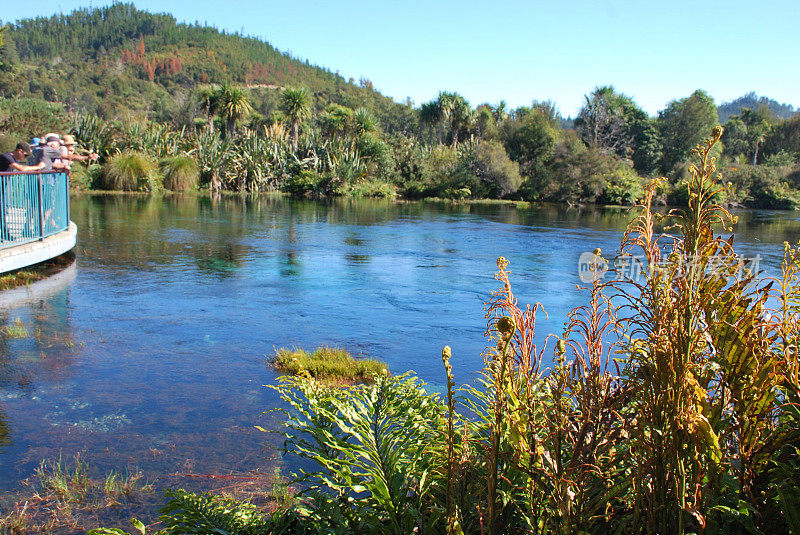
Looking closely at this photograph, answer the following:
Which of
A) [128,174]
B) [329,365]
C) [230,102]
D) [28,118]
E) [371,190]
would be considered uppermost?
[230,102]

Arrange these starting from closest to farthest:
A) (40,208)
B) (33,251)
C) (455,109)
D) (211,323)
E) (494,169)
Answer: (211,323), (33,251), (40,208), (494,169), (455,109)

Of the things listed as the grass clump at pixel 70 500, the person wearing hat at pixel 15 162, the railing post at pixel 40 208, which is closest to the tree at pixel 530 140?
the person wearing hat at pixel 15 162

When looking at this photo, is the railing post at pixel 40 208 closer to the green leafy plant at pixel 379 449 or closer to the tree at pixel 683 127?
the green leafy plant at pixel 379 449

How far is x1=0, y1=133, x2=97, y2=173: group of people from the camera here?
10.5 m

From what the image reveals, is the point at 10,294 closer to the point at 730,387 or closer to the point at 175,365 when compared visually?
the point at 175,365

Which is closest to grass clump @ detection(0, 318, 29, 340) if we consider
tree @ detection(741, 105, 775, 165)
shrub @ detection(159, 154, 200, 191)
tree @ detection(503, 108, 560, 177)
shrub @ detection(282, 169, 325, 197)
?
shrub @ detection(159, 154, 200, 191)

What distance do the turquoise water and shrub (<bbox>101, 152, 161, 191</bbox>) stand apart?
1892 centimetres

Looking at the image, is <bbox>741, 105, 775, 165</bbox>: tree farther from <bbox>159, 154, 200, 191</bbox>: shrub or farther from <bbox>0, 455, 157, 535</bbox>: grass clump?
<bbox>0, 455, 157, 535</bbox>: grass clump

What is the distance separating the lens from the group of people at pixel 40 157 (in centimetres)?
1047

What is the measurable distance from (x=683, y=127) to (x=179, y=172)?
47.2 m

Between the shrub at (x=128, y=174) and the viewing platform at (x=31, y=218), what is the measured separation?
89.5 ft

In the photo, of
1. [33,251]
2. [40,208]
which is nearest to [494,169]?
[40,208]

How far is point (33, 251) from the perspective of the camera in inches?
404

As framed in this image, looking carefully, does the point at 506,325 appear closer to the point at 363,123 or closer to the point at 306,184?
the point at 306,184
